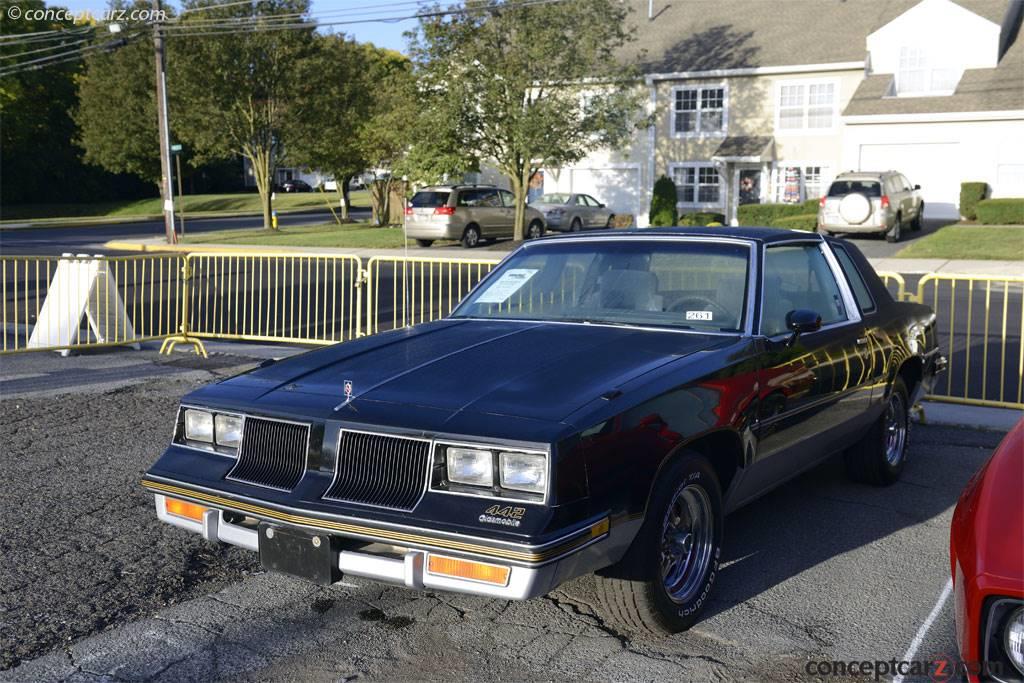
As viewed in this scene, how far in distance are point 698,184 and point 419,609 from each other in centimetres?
3584

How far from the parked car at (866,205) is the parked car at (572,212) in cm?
836

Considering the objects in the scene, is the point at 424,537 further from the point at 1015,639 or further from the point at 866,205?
the point at 866,205

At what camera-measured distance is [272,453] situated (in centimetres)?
433

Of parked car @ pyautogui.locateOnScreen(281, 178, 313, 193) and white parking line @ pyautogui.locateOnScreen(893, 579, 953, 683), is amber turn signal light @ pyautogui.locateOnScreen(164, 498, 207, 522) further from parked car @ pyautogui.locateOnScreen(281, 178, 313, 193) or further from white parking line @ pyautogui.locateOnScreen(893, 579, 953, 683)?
parked car @ pyautogui.locateOnScreen(281, 178, 313, 193)

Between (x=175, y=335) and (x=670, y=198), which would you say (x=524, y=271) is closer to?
(x=175, y=335)

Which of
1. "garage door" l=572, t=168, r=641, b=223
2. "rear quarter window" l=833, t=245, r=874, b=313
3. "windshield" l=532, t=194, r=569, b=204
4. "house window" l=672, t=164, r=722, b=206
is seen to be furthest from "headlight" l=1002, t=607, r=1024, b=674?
"garage door" l=572, t=168, r=641, b=223

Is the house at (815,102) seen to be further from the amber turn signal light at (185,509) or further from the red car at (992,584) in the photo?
the red car at (992,584)

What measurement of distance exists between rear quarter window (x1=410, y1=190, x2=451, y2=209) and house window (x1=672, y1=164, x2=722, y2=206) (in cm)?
1152

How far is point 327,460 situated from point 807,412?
2634 mm

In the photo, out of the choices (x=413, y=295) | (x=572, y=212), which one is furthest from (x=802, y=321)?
(x=572, y=212)

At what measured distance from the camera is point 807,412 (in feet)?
17.9

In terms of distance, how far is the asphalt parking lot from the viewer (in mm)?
4156

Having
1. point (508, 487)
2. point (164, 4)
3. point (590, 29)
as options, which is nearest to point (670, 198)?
point (590, 29)

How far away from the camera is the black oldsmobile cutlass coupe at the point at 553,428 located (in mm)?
3848
